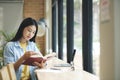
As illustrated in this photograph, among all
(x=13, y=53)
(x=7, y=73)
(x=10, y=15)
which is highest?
(x=10, y=15)

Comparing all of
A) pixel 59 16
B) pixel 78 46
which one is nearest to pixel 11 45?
pixel 78 46

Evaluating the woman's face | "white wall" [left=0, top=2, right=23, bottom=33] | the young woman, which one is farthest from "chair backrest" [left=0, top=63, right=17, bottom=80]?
"white wall" [left=0, top=2, right=23, bottom=33]

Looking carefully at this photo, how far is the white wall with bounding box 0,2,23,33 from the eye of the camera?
689 centimetres

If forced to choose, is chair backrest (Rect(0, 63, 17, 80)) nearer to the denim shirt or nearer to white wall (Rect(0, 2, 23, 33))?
the denim shirt

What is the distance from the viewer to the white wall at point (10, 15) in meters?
6.89

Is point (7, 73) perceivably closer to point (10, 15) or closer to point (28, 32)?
point (28, 32)

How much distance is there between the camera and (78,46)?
434 centimetres

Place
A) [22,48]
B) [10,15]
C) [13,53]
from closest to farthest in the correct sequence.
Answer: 1. [13,53]
2. [22,48]
3. [10,15]

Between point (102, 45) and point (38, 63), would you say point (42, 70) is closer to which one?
point (38, 63)

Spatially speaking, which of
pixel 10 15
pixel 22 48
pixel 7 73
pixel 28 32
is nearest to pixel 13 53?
pixel 22 48

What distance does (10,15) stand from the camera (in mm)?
6969

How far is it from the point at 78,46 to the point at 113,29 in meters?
2.58

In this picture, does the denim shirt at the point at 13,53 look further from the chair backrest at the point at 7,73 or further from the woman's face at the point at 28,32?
the chair backrest at the point at 7,73

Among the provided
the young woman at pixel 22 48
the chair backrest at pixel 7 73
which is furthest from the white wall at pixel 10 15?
the chair backrest at pixel 7 73
